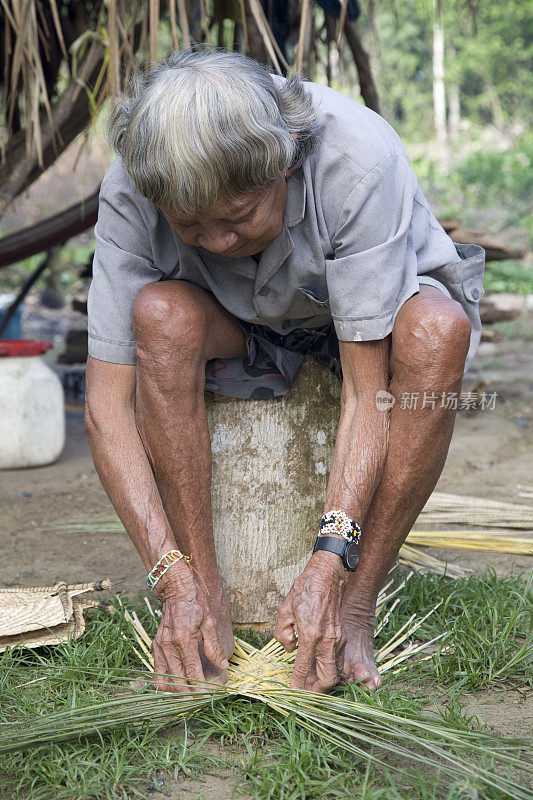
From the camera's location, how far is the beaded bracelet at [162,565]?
162 centimetres

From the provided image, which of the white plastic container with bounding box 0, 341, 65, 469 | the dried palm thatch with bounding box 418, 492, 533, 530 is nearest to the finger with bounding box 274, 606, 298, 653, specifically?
the dried palm thatch with bounding box 418, 492, 533, 530

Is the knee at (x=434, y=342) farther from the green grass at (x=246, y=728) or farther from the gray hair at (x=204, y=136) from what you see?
the green grass at (x=246, y=728)

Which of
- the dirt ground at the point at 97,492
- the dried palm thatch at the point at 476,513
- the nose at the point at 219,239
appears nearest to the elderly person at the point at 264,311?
the nose at the point at 219,239

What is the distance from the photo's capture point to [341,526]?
1.57 metres

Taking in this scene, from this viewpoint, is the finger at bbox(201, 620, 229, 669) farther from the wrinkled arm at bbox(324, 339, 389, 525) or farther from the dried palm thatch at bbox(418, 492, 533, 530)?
the dried palm thatch at bbox(418, 492, 533, 530)

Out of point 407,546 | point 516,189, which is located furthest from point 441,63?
point 407,546

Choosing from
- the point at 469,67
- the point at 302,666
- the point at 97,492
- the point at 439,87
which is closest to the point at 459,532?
the point at 302,666

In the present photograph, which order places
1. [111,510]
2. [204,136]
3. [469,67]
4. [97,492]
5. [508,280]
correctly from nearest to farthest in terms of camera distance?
[204,136] → [111,510] → [97,492] → [508,280] → [469,67]

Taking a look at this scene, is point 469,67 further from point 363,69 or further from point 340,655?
point 340,655

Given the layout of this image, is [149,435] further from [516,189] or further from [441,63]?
[441,63]

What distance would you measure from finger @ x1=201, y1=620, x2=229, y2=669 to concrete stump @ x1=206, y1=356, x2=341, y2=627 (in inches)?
13.4

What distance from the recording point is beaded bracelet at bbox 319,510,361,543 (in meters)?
1.57

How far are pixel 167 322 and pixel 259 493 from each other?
491mm

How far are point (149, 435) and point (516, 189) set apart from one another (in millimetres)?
10370
